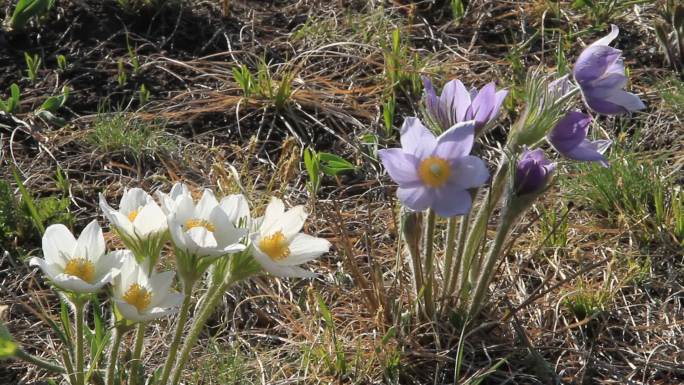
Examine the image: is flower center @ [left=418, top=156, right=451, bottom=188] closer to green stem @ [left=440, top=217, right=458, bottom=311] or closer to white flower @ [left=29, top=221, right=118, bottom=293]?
green stem @ [left=440, top=217, right=458, bottom=311]

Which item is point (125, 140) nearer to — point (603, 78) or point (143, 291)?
point (143, 291)

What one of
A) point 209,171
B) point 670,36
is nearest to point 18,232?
point 209,171

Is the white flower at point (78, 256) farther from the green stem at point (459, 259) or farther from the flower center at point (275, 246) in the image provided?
the green stem at point (459, 259)

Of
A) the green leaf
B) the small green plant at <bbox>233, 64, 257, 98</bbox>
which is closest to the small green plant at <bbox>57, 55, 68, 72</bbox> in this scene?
the small green plant at <bbox>233, 64, 257, 98</bbox>

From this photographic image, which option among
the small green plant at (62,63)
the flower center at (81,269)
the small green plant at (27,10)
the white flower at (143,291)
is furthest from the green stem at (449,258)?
the small green plant at (27,10)

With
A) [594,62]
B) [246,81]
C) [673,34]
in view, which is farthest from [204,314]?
[673,34]

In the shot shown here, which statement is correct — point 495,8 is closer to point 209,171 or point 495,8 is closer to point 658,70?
point 658,70
